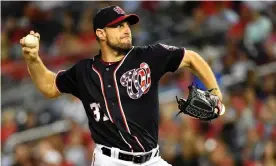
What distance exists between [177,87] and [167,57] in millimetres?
4807

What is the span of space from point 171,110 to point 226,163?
1.36 metres

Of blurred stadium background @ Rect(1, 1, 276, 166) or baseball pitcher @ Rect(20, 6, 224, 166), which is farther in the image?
blurred stadium background @ Rect(1, 1, 276, 166)

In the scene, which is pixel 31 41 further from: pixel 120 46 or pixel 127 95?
pixel 127 95

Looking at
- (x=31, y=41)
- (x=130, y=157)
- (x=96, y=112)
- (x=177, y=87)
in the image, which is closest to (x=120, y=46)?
(x=96, y=112)

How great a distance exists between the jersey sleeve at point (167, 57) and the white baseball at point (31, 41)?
2.86ft

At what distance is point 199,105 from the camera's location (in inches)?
209

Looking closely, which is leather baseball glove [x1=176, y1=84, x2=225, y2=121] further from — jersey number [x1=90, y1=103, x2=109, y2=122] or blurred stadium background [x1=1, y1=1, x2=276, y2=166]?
blurred stadium background [x1=1, y1=1, x2=276, y2=166]

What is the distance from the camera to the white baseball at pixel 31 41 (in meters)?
5.39

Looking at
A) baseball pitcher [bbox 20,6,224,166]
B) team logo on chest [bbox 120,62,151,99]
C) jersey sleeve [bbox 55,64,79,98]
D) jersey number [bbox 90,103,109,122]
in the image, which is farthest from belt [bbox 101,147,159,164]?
jersey sleeve [bbox 55,64,79,98]

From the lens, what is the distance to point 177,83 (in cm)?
1023

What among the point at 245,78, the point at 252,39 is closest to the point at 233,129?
the point at 245,78

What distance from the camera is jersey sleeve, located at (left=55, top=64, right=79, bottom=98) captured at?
18.2 feet

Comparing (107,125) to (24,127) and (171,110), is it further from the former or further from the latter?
(24,127)

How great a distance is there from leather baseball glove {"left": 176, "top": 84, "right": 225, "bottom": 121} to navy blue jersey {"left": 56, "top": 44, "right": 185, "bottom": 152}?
0.74 feet
